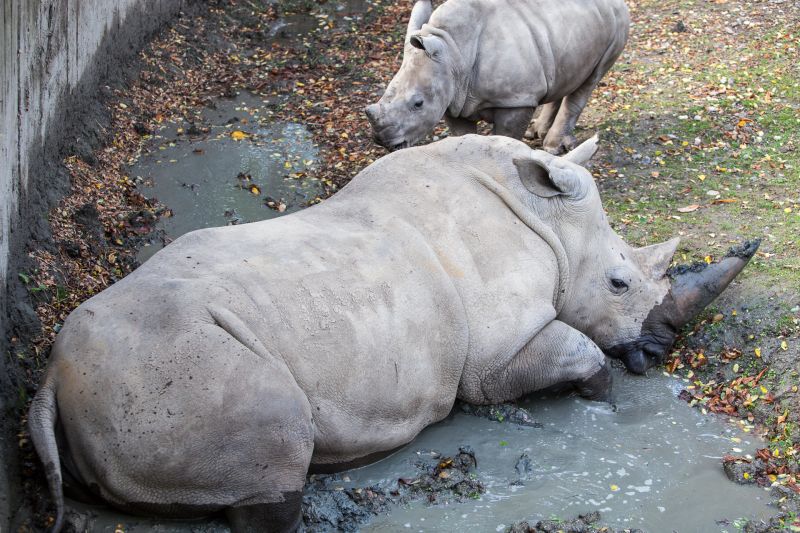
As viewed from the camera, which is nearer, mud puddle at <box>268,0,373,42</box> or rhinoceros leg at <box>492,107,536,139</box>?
rhinoceros leg at <box>492,107,536,139</box>

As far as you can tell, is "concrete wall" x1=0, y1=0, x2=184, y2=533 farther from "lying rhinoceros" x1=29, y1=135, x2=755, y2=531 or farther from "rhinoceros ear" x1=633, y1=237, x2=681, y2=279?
"rhinoceros ear" x1=633, y1=237, x2=681, y2=279

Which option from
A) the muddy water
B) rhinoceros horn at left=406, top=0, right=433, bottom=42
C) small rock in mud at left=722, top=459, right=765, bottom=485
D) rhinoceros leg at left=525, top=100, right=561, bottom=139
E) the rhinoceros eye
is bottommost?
rhinoceros leg at left=525, top=100, right=561, bottom=139

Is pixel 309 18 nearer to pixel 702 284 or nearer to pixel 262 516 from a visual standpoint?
pixel 702 284

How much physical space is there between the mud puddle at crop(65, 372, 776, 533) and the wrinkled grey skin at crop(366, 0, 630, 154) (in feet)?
10.7

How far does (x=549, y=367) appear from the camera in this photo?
19.2ft

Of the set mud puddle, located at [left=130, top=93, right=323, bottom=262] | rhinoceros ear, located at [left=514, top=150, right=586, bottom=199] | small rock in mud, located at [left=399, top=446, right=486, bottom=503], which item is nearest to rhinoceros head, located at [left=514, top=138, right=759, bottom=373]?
rhinoceros ear, located at [left=514, top=150, right=586, bottom=199]

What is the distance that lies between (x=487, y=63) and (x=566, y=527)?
15.2 ft

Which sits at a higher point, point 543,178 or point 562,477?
point 543,178

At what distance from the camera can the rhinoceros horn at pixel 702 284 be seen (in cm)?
647

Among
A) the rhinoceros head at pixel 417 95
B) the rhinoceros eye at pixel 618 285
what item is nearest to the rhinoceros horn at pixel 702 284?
the rhinoceros eye at pixel 618 285

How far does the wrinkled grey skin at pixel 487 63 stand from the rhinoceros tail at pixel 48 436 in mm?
4470

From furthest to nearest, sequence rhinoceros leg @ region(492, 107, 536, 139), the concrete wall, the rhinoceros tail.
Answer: rhinoceros leg @ region(492, 107, 536, 139) < the concrete wall < the rhinoceros tail

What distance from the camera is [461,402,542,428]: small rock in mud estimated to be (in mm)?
5875

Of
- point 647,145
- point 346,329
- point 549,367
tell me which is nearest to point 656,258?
point 549,367
